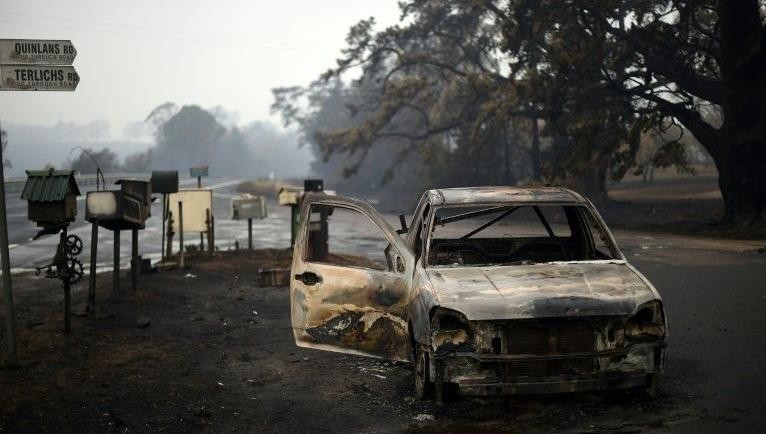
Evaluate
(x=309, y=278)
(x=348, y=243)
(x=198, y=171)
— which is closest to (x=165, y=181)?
(x=198, y=171)

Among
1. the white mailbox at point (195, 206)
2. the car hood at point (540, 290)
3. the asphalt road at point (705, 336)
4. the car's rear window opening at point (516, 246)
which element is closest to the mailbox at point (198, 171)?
the white mailbox at point (195, 206)

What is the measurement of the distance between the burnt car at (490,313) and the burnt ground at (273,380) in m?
0.32

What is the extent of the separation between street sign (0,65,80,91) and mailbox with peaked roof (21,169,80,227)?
121 cm

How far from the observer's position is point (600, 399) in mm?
5953

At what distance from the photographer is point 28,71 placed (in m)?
7.63

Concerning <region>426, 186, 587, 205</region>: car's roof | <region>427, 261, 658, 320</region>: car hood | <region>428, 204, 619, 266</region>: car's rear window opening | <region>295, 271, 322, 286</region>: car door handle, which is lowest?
<region>295, 271, 322, 286</region>: car door handle

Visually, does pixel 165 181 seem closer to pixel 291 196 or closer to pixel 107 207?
pixel 291 196

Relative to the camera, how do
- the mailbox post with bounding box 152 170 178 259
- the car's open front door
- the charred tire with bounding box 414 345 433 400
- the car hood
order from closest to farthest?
the car hood
the charred tire with bounding box 414 345 433 400
the car's open front door
the mailbox post with bounding box 152 170 178 259

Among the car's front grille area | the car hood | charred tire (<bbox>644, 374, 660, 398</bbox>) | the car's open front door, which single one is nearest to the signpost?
the car's open front door

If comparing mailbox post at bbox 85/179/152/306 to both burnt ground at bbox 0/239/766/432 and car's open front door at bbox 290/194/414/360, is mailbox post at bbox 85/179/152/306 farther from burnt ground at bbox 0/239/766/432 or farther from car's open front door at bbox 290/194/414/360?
car's open front door at bbox 290/194/414/360

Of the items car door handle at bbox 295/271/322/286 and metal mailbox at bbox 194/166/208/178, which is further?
metal mailbox at bbox 194/166/208/178

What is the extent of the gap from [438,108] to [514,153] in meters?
7.25

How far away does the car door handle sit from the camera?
6938 mm

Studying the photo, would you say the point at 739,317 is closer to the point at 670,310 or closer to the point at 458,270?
the point at 670,310
